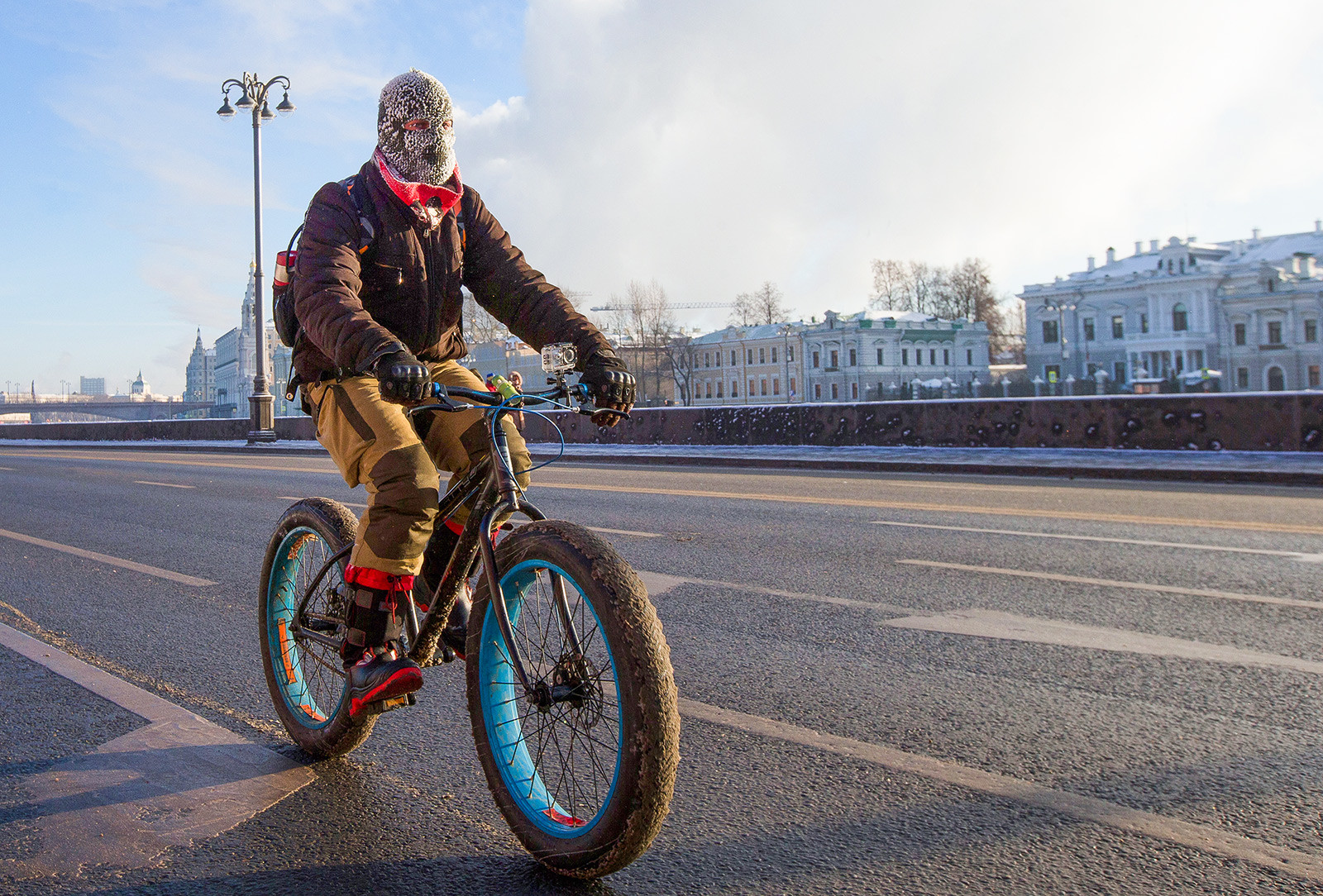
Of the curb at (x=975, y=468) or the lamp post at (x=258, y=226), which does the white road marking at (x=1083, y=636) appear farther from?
the lamp post at (x=258, y=226)

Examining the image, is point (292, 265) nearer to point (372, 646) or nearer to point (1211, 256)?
point (372, 646)

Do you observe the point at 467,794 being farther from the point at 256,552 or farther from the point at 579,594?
the point at 256,552

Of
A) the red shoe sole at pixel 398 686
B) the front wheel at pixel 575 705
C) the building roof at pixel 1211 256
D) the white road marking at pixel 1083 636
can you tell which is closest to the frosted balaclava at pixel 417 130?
the front wheel at pixel 575 705

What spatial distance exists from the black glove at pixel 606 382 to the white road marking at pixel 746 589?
9.38 feet

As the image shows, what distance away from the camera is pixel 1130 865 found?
2436 millimetres

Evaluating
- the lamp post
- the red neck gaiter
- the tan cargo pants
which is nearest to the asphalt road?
the tan cargo pants

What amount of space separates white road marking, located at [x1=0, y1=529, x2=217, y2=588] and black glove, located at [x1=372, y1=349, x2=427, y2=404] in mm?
4514

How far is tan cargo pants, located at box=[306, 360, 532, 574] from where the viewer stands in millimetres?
2779

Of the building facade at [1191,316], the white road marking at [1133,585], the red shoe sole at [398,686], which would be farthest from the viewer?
the building facade at [1191,316]

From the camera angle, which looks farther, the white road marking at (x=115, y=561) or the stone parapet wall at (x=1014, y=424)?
the stone parapet wall at (x=1014, y=424)

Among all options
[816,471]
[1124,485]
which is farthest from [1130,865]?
[816,471]

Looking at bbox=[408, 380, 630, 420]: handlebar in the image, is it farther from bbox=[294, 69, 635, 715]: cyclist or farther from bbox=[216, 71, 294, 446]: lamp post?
bbox=[216, 71, 294, 446]: lamp post

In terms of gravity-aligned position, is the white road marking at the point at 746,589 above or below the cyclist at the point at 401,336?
below

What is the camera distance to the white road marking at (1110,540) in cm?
689
